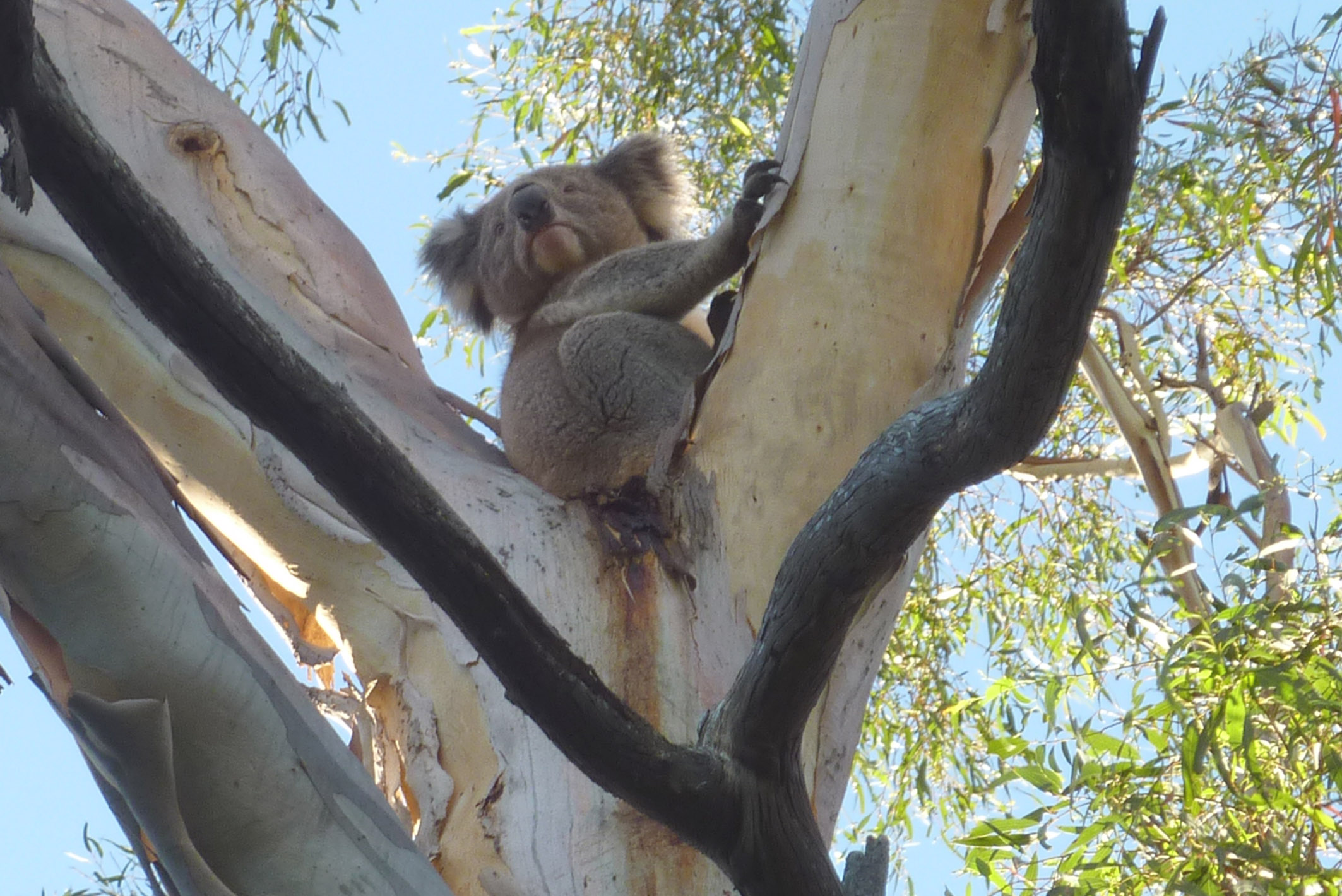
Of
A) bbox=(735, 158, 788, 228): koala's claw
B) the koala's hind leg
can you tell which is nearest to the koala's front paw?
bbox=(735, 158, 788, 228): koala's claw

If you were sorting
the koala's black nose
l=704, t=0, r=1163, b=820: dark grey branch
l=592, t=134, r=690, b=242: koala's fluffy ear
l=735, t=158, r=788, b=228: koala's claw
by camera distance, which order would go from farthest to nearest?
1. l=592, t=134, r=690, b=242: koala's fluffy ear
2. the koala's black nose
3. l=735, t=158, r=788, b=228: koala's claw
4. l=704, t=0, r=1163, b=820: dark grey branch

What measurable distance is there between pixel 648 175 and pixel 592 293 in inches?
29.0

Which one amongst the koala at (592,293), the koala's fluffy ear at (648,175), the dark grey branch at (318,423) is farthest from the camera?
the koala's fluffy ear at (648,175)

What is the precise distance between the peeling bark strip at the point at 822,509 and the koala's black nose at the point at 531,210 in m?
2.44

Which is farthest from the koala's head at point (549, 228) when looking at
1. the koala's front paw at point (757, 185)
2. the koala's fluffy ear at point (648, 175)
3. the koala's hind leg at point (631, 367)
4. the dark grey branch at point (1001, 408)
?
the dark grey branch at point (1001, 408)

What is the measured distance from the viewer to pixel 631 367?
2842mm

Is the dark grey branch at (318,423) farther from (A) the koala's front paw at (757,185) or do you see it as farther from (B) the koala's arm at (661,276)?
(B) the koala's arm at (661,276)

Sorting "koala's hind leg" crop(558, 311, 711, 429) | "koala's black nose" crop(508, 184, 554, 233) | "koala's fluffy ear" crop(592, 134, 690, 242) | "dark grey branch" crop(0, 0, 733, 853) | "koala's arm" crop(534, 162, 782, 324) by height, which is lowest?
"dark grey branch" crop(0, 0, 733, 853)

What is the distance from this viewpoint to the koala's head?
3.55 m

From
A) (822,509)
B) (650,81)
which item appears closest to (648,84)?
(650,81)

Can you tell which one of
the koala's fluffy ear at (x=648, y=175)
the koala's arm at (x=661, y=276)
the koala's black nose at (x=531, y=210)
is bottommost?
the koala's arm at (x=661, y=276)

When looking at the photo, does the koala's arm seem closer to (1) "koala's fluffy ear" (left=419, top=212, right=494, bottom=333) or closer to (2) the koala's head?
(2) the koala's head

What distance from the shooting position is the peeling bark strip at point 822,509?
93 centimetres

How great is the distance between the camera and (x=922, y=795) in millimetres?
3531
